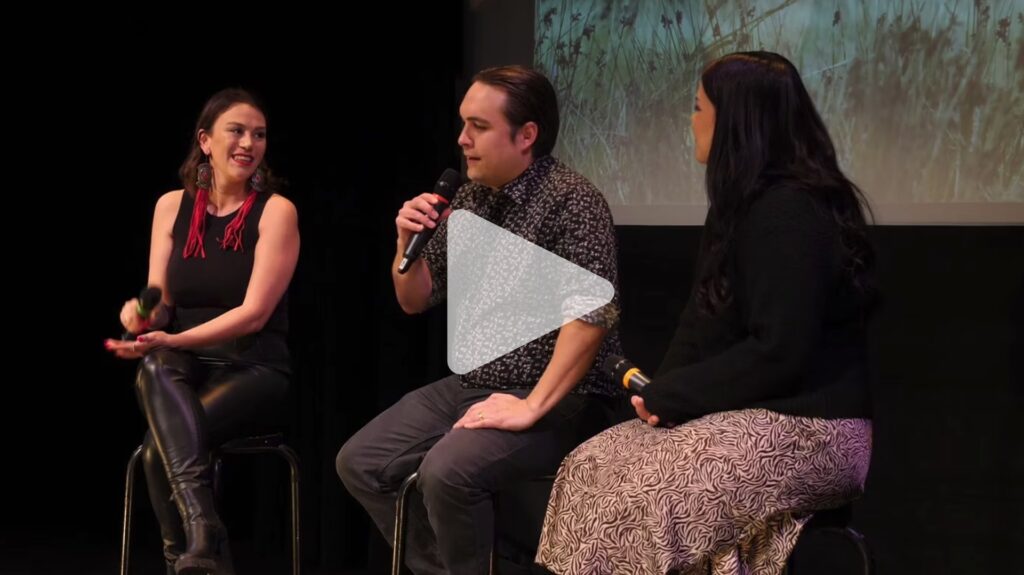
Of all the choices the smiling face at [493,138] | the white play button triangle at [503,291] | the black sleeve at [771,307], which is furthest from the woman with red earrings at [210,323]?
the black sleeve at [771,307]

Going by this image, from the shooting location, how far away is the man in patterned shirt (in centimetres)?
228

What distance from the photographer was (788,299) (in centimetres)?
185

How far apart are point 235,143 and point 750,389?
5.11 feet

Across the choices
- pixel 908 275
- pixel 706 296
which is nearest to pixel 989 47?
pixel 908 275

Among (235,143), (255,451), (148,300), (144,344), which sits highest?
(235,143)

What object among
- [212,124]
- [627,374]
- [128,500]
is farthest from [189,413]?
[627,374]

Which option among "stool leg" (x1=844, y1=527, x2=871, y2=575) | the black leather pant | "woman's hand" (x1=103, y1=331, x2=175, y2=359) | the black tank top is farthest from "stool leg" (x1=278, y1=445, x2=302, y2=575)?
"stool leg" (x1=844, y1=527, x2=871, y2=575)

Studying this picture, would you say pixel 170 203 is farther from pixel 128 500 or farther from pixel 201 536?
pixel 201 536

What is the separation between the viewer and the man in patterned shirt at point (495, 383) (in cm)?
228

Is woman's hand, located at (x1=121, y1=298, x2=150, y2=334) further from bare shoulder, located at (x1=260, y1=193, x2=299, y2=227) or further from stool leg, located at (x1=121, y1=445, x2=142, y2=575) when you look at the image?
bare shoulder, located at (x1=260, y1=193, x2=299, y2=227)

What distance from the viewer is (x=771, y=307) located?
1.86m

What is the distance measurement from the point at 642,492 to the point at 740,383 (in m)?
0.23

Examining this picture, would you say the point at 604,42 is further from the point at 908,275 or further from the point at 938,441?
the point at 938,441

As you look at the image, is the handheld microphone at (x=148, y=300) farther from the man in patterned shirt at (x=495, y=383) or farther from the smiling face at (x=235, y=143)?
the man in patterned shirt at (x=495, y=383)
